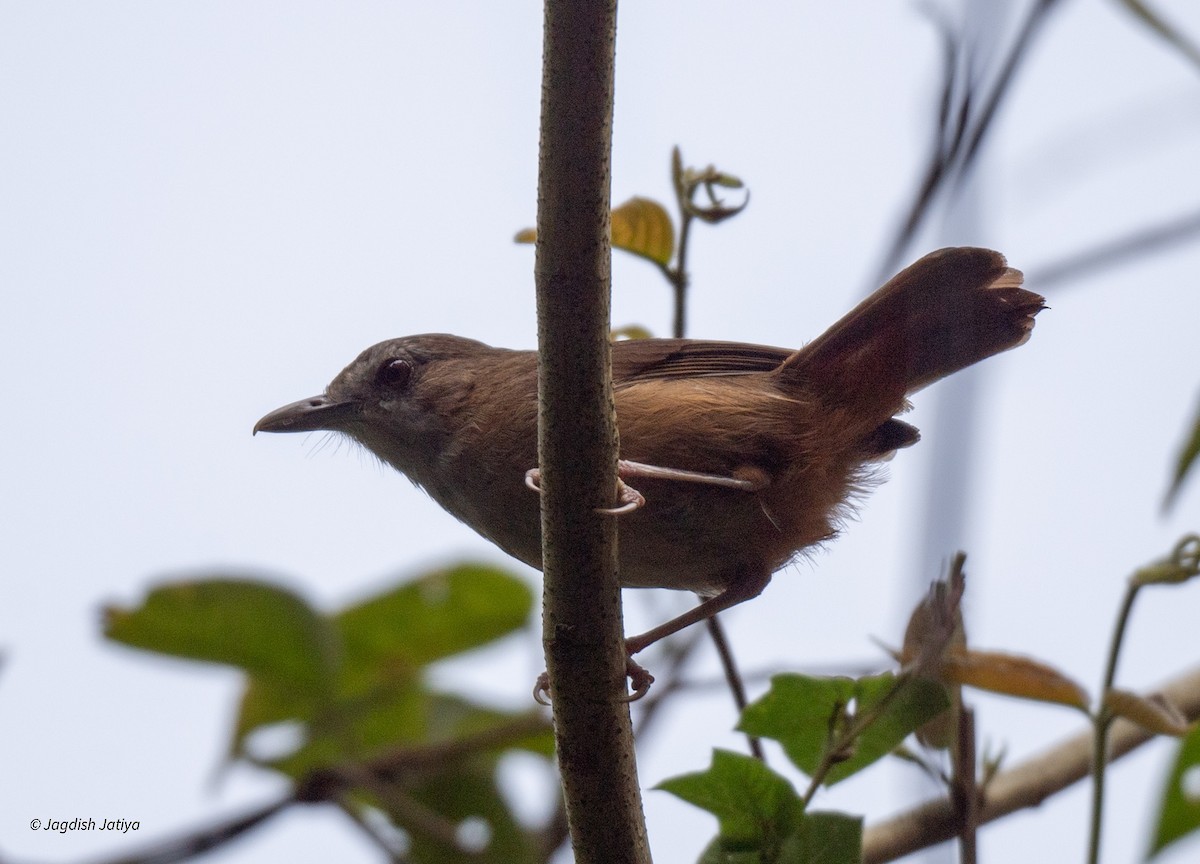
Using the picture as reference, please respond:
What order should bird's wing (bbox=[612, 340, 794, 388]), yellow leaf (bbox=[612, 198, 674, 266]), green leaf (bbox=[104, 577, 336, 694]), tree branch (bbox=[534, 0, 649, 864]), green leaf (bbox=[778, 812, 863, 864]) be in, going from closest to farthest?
tree branch (bbox=[534, 0, 649, 864])
green leaf (bbox=[778, 812, 863, 864])
yellow leaf (bbox=[612, 198, 674, 266])
green leaf (bbox=[104, 577, 336, 694])
bird's wing (bbox=[612, 340, 794, 388])

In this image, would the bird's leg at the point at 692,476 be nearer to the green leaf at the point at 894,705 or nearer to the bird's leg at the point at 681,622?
the bird's leg at the point at 681,622

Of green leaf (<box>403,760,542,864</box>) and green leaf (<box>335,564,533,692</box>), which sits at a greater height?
green leaf (<box>335,564,533,692</box>)

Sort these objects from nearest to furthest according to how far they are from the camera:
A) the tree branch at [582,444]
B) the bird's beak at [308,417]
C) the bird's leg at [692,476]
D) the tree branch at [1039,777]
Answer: the tree branch at [582,444] → the tree branch at [1039,777] → the bird's leg at [692,476] → the bird's beak at [308,417]

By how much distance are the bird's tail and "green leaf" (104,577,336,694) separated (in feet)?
5.32

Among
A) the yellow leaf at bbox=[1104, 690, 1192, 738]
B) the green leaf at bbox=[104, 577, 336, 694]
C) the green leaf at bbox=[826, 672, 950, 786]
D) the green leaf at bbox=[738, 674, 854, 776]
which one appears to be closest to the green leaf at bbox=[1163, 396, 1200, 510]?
the yellow leaf at bbox=[1104, 690, 1192, 738]

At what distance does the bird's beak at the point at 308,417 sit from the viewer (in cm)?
444

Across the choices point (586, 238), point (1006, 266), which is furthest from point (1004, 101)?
point (1006, 266)

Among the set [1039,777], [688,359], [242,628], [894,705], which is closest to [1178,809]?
[1039,777]

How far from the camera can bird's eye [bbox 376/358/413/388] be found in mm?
4445

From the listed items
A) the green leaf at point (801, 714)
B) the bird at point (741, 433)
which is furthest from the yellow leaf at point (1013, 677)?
the bird at point (741, 433)

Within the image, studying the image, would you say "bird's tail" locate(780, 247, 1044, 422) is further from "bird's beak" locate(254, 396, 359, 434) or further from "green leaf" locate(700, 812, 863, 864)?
"bird's beak" locate(254, 396, 359, 434)

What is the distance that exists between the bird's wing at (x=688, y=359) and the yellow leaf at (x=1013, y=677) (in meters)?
1.46

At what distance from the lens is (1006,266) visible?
3521 millimetres

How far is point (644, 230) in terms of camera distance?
3133 mm
